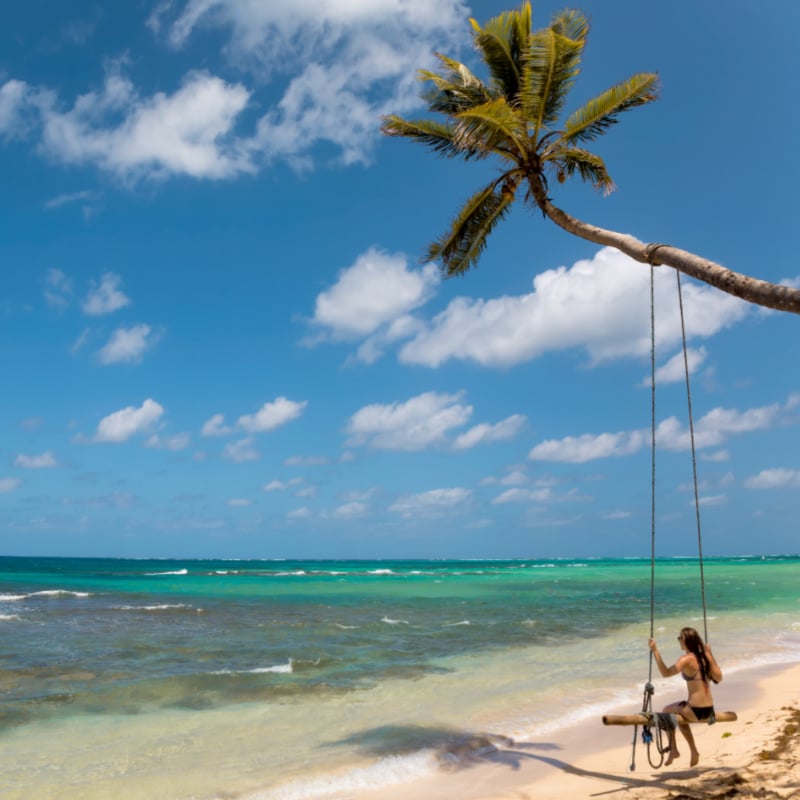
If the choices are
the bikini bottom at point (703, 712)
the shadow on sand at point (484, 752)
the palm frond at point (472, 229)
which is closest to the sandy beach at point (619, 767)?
the shadow on sand at point (484, 752)

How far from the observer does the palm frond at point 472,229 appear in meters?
10.3

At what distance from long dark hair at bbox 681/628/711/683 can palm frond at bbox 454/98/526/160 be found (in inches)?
248

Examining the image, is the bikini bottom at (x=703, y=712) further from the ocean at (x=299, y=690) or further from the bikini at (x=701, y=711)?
→ the ocean at (x=299, y=690)

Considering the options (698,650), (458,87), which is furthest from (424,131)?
(698,650)

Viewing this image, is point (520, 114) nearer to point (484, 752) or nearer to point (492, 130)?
point (492, 130)

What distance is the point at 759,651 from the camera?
14156 millimetres

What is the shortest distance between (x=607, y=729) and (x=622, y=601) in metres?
21.3

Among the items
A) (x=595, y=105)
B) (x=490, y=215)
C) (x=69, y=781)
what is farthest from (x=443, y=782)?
(x=595, y=105)

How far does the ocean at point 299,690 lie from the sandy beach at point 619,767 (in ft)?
1.11

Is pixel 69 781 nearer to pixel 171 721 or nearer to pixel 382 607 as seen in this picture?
pixel 171 721

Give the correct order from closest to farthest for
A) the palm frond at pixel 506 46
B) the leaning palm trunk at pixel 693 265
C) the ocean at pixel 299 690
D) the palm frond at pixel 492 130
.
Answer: the leaning palm trunk at pixel 693 265, the ocean at pixel 299 690, the palm frond at pixel 492 130, the palm frond at pixel 506 46

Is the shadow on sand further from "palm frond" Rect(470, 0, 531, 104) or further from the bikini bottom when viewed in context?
"palm frond" Rect(470, 0, 531, 104)

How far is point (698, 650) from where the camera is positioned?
643cm

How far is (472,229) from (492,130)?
227 centimetres
